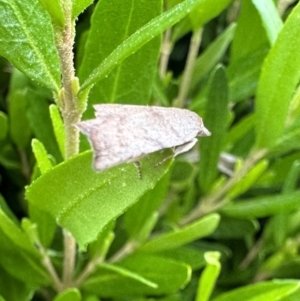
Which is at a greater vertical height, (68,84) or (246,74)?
(68,84)

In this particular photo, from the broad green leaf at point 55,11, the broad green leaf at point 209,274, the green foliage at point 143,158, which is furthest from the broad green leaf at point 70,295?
the broad green leaf at point 55,11

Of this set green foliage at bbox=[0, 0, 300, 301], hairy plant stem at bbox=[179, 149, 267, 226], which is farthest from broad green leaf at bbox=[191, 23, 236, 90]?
hairy plant stem at bbox=[179, 149, 267, 226]

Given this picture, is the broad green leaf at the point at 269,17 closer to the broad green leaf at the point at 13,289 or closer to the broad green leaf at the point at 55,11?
the broad green leaf at the point at 55,11

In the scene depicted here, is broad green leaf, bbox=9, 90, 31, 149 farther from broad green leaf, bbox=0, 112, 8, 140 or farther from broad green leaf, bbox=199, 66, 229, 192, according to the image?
broad green leaf, bbox=199, 66, 229, 192

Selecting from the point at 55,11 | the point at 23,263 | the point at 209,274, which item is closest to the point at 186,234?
the point at 209,274

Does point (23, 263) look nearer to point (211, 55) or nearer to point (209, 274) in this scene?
point (209, 274)

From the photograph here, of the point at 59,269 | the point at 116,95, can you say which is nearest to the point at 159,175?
the point at 116,95
